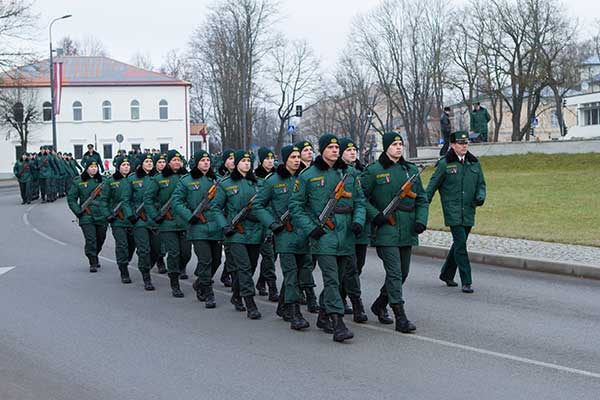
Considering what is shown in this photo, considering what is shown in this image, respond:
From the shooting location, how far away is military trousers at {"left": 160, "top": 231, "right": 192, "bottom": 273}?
11531mm

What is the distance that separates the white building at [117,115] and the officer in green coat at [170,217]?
69478 millimetres

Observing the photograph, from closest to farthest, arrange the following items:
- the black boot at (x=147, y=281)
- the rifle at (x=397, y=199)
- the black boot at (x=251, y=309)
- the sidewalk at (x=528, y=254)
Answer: the rifle at (x=397, y=199)
the black boot at (x=251, y=309)
the black boot at (x=147, y=281)
the sidewalk at (x=528, y=254)

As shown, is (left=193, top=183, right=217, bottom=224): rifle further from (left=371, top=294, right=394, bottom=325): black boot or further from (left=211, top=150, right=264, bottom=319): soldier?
(left=371, top=294, right=394, bottom=325): black boot

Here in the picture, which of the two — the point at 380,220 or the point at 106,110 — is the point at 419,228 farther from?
the point at 106,110

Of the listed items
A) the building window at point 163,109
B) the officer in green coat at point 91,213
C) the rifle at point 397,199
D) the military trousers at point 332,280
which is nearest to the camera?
the military trousers at point 332,280

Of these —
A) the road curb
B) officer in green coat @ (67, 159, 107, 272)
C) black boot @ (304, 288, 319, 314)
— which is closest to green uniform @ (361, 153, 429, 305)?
black boot @ (304, 288, 319, 314)

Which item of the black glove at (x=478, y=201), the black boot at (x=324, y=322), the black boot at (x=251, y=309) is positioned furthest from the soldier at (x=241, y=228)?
the black glove at (x=478, y=201)

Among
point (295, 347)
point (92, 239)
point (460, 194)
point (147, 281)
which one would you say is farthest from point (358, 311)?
point (92, 239)

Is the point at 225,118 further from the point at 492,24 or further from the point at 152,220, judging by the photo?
the point at 152,220

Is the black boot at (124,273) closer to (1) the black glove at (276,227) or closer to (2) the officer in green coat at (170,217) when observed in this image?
(2) the officer in green coat at (170,217)

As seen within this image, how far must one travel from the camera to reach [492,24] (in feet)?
192

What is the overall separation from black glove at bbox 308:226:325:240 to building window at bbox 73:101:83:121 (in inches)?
3001

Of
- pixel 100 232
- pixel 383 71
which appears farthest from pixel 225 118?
pixel 100 232

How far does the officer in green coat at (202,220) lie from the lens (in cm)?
1063
